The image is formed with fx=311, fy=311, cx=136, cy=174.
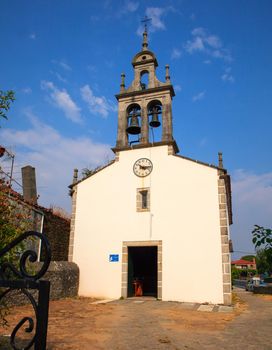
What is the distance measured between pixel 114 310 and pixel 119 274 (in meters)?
3.50

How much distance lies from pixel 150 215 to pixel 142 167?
7.28 feet

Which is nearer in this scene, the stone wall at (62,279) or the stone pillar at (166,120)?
the stone wall at (62,279)

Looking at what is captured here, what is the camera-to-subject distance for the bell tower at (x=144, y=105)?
14398mm

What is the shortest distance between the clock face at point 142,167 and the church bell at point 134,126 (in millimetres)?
1593

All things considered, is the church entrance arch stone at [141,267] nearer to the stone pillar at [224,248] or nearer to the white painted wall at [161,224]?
the white painted wall at [161,224]

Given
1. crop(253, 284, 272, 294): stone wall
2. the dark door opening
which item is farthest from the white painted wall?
crop(253, 284, 272, 294): stone wall

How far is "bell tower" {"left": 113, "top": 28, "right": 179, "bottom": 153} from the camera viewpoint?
1440 centimetres

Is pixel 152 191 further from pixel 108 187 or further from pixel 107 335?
pixel 107 335

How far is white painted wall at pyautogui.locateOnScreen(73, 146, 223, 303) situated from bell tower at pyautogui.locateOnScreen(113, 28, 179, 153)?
0.65 metres

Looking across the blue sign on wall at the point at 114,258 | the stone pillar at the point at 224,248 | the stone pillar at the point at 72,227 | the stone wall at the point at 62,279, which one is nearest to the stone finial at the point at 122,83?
the stone pillar at the point at 72,227

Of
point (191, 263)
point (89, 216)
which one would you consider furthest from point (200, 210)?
point (89, 216)

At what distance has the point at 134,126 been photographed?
1468 centimetres

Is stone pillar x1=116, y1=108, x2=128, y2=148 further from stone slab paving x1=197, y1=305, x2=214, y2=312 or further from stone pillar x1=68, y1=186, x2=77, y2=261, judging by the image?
stone slab paving x1=197, y1=305, x2=214, y2=312

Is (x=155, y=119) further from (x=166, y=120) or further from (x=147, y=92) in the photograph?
(x=147, y=92)
